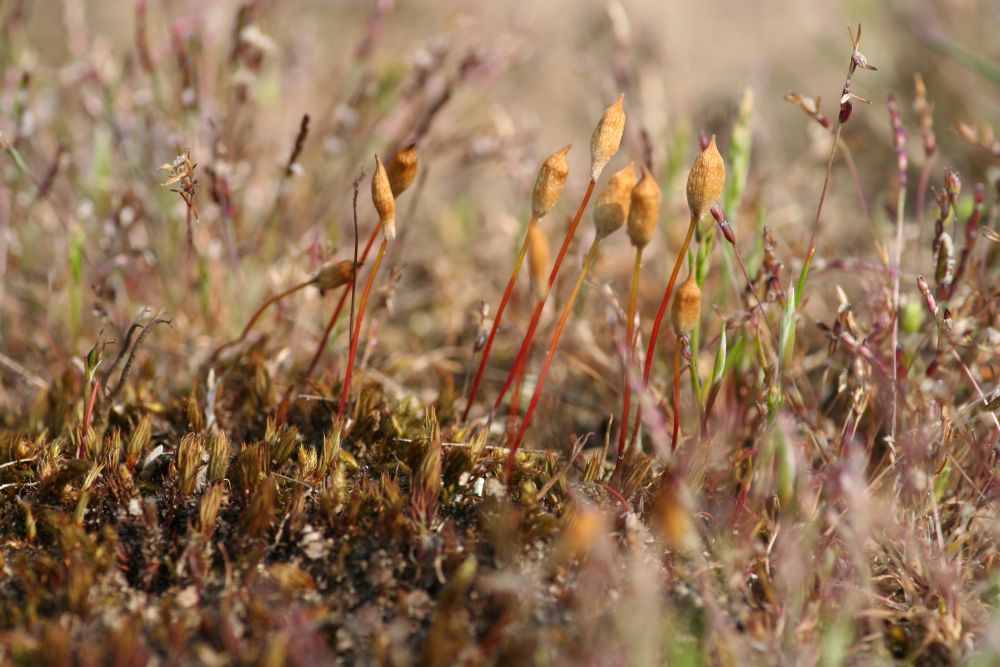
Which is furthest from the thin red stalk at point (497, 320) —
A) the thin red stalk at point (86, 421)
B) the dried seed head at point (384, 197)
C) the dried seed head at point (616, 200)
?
the thin red stalk at point (86, 421)

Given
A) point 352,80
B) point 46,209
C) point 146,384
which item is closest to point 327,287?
point 146,384

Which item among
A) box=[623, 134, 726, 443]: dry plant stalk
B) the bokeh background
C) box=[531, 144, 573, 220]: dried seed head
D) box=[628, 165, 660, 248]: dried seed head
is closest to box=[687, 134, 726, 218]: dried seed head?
box=[623, 134, 726, 443]: dry plant stalk

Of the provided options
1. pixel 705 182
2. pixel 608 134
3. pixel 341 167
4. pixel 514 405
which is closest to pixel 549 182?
pixel 608 134

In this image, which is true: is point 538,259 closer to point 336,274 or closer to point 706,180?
point 706,180

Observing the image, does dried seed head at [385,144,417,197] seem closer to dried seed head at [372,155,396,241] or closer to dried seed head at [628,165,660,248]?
dried seed head at [372,155,396,241]

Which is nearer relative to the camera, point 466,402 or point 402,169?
point 402,169

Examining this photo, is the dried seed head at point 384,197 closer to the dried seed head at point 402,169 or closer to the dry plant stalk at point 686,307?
the dried seed head at point 402,169
